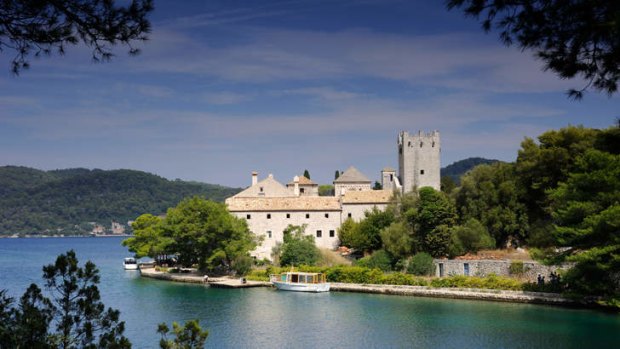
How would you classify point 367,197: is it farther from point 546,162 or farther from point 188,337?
point 188,337

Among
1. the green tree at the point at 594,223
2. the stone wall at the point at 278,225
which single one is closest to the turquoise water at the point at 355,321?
the green tree at the point at 594,223

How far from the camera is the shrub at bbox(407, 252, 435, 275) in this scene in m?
36.3

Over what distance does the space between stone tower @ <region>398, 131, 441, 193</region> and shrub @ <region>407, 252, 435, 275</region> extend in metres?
13.6

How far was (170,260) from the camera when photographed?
177 ft

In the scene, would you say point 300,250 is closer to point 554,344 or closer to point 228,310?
point 228,310

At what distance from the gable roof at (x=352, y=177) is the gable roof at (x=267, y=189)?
14516mm

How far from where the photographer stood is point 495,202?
3797cm

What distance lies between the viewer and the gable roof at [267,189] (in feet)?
164

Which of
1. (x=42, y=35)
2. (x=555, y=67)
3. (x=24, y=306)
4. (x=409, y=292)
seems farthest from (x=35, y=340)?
(x=409, y=292)

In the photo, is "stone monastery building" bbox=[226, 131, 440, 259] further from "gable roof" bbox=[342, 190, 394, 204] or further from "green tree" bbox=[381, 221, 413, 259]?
"green tree" bbox=[381, 221, 413, 259]

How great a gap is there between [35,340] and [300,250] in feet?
109

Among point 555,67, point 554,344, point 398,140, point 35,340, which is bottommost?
point 554,344

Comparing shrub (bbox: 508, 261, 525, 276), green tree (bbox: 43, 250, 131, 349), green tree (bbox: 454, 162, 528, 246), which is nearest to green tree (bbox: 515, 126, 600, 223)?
green tree (bbox: 454, 162, 528, 246)

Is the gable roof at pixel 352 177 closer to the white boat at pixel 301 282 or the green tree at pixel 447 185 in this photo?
the green tree at pixel 447 185
